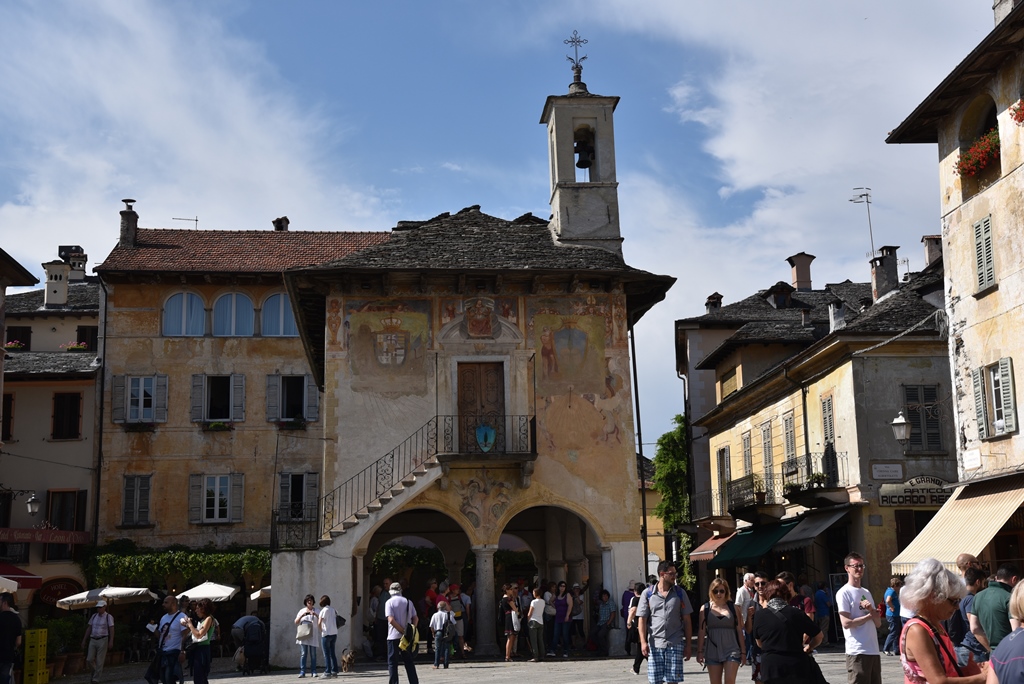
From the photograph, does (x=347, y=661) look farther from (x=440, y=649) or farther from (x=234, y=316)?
(x=234, y=316)

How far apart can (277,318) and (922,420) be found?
2102 centimetres

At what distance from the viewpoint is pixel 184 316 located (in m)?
38.7

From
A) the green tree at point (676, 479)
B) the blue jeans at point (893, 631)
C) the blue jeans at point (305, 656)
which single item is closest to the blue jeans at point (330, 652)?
the blue jeans at point (305, 656)

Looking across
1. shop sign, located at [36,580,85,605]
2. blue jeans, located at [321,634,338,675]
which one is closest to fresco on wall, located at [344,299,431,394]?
blue jeans, located at [321,634,338,675]

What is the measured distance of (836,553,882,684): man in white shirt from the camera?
10.9m

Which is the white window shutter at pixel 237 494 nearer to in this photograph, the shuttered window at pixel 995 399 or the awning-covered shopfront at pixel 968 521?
the awning-covered shopfront at pixel 968 521

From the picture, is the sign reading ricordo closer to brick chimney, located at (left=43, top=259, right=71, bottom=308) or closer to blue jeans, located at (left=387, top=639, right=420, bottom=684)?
blue jeans, located at (left=387, top=639, right=420, bottom=684)

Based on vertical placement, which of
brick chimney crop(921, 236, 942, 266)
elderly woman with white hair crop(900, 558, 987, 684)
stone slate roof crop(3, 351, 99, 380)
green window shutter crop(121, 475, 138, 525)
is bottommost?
elderly woman with white hair crop(900, 558, 987, 684)

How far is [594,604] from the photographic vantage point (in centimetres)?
2575

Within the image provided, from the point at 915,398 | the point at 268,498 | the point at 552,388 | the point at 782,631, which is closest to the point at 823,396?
the point at 915,398

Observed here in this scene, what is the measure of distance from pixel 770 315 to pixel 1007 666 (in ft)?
122

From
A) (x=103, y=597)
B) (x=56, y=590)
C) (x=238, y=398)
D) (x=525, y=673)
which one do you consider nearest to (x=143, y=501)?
(x=56, y=590)

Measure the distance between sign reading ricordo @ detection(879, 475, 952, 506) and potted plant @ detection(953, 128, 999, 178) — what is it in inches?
328

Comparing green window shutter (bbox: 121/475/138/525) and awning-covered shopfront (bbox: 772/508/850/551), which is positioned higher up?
green window shutter (bbox: 121/475/138/525)
